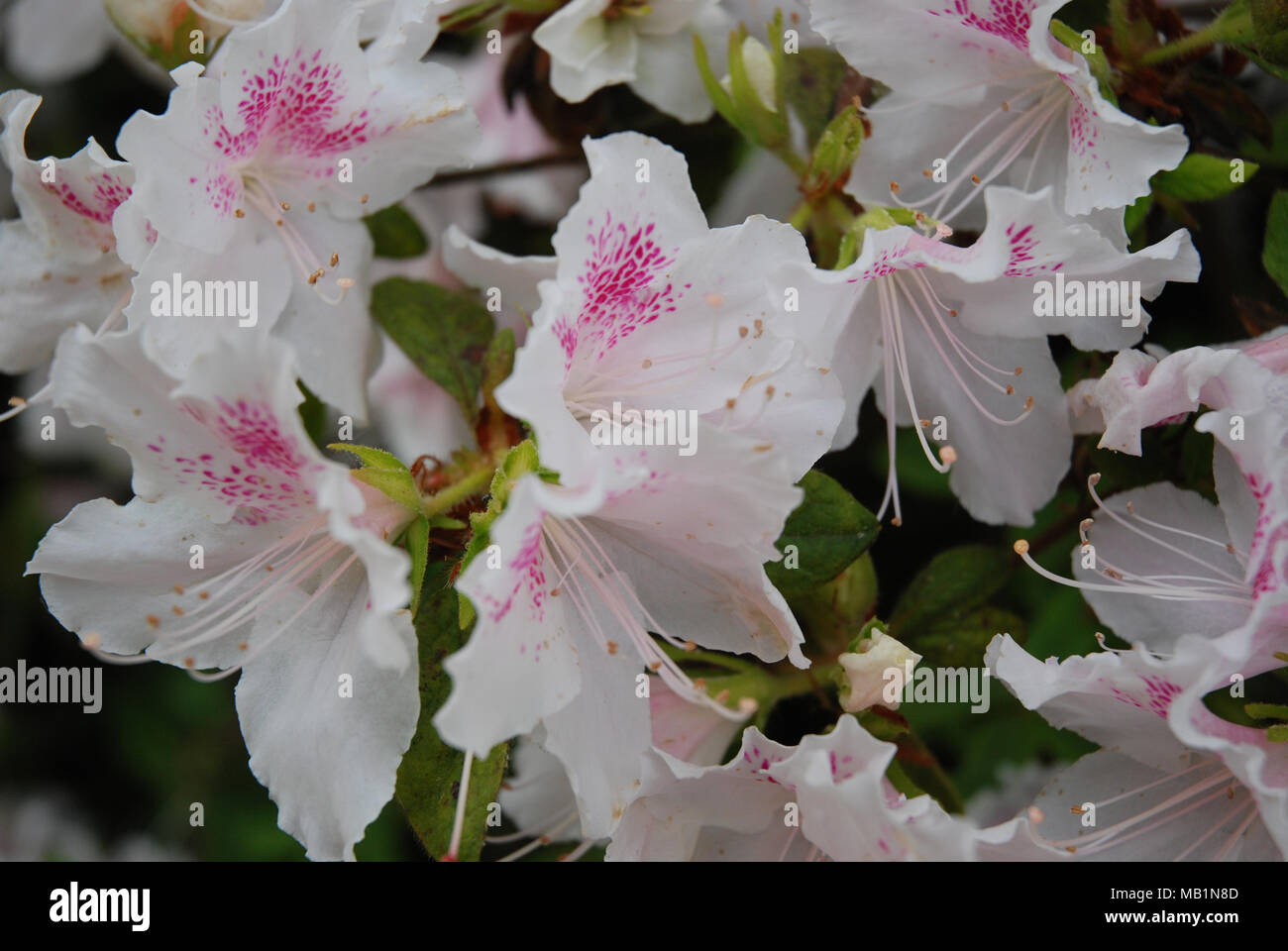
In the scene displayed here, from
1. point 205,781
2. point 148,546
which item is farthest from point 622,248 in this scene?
point 205,781

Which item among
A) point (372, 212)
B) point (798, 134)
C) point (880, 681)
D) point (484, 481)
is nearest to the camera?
point (880, 681)

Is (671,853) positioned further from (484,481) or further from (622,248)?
(622,248)

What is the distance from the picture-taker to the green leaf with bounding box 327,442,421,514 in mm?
1089

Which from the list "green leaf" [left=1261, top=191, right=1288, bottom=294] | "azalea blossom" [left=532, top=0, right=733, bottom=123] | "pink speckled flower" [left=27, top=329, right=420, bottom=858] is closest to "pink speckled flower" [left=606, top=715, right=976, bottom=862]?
"pink speckled flower" [left=27, top=329, right=420, bottom=858]

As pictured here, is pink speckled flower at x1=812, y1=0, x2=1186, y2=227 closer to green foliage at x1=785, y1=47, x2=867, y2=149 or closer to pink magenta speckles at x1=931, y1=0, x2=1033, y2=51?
pink magenta speckles at x1=931, y1=0, x2=1033, y2=51

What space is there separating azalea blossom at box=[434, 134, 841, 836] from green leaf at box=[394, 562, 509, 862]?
0.41ft

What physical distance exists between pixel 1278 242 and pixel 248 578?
3.63 ft

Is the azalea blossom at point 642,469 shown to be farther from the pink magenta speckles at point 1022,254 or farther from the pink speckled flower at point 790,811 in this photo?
the pink magenta speckles at point 1022,254

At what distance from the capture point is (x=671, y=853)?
116 cm

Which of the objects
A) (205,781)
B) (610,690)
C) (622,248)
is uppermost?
(622,248)

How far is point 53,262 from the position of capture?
54.3 inches

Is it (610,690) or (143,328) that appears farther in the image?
(610,690)

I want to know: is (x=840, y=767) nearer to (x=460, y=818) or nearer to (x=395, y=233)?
(x=460, y=818)

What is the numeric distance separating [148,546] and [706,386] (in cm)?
55
